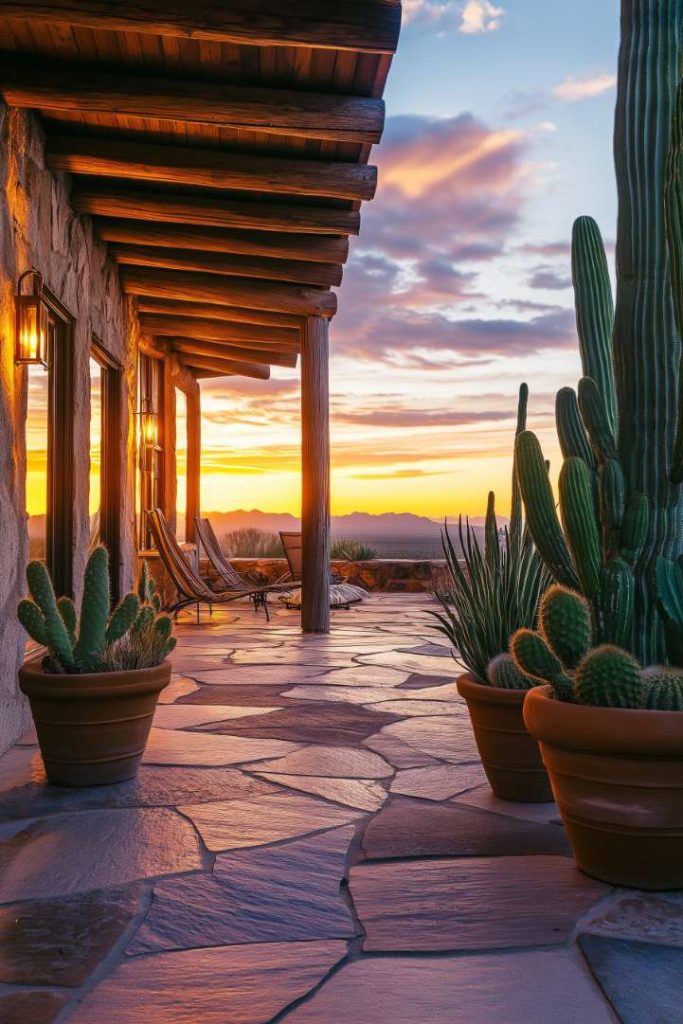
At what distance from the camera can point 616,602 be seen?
2.38 metres

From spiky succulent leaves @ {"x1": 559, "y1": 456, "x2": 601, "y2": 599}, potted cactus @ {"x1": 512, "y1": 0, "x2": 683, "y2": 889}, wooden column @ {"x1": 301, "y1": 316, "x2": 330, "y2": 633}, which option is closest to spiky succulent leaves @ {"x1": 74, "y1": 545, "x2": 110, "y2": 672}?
potted cactus @ {"x1": 512, "y1": 0, "x2": 683, "y2": 889}

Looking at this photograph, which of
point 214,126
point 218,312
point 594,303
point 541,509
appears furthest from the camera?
point 218,312

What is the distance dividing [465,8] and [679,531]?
5.55 metres

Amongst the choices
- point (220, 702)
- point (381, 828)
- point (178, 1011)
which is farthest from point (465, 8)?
point (178, 1011)

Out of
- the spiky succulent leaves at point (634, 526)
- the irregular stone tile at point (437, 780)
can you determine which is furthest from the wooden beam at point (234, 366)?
the spiky succulent leaves at point (634, 526)

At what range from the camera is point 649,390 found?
95.3 inches

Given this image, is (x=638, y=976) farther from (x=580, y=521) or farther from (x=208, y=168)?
(x=208, y=168)

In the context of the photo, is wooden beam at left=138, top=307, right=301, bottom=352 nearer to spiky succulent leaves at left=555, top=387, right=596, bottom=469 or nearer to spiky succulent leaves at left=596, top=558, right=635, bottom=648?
spiky succulent leaves at left=555, top=387, right=596, bottom=469

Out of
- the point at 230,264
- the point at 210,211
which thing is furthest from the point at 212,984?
the point at 230,264

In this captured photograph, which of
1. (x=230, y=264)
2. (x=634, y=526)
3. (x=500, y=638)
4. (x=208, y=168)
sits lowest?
(x=500, y=638)

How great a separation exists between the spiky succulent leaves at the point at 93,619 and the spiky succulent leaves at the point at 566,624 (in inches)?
64.2

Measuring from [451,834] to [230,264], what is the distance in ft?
16.1

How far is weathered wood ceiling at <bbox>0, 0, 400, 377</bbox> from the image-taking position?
12.0ft

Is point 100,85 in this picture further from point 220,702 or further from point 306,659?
point 306,659
